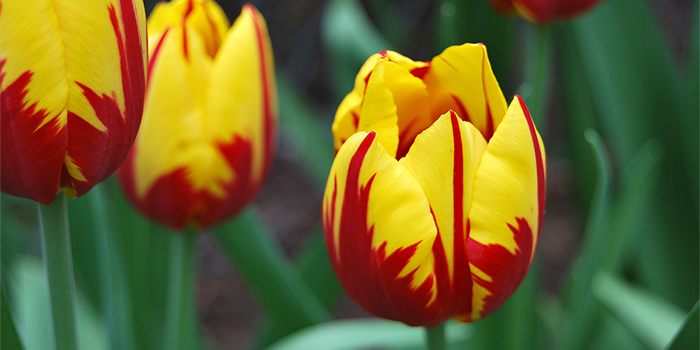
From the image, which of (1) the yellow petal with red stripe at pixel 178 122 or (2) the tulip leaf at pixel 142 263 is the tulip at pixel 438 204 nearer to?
(1) the yellow petal with red stripe at pixel 178 122

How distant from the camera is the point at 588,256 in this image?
600 mm

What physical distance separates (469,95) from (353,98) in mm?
70

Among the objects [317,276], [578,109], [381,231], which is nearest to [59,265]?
[381,231]

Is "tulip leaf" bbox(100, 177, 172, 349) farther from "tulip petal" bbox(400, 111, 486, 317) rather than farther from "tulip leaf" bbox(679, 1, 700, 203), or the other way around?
"tulip leaf" bbox(679, 1, 700, 203)

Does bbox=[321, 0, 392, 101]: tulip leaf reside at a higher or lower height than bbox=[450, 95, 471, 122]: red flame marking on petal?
lower

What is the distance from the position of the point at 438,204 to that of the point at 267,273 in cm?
44

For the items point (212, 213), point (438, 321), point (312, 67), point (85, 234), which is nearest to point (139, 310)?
point (85, 234)

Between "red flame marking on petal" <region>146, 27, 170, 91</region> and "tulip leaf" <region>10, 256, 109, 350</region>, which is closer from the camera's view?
"red flame marking on petal" <region>146, 27, 170, 91</region>

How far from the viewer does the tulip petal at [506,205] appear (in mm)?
335

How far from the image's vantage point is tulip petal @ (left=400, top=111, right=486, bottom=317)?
13.3 inches

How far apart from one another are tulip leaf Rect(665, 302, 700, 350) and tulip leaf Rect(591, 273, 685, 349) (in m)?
0.15

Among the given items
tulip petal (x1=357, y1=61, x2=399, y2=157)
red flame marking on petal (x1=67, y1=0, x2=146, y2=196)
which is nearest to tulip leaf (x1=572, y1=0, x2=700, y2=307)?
tulip petal (x1=357, y1=61, x2=399, y2=157)

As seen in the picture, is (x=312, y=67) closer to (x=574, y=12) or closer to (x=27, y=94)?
(x=574, y=12)

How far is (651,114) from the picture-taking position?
2.91 feet
